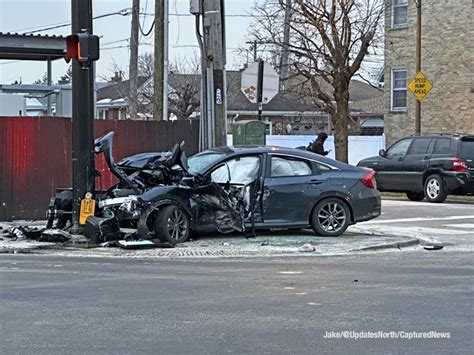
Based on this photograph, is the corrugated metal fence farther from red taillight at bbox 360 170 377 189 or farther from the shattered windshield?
red taillight at bbox 360 170 377 189

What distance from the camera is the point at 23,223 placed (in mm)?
14562

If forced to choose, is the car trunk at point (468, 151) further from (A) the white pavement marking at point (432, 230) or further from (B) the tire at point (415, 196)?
(A) the white pavement marking at point (432, 230)

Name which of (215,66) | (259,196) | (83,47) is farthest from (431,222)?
(83,47)

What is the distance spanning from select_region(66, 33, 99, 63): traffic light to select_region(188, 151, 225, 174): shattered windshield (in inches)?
90.3

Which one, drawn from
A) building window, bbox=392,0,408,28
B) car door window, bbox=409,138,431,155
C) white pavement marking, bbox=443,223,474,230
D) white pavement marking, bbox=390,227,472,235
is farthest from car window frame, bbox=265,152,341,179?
building window, bbox=392,0,408,28

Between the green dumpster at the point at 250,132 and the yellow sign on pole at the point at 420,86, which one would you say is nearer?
the green dumpster at the point at 250,132

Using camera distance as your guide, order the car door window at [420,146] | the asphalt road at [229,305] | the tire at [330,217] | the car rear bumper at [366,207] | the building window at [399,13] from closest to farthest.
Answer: the asphalt road at [229,305], the tire at [330,217], the car rear bumper at [366,207], the car door window at [420,146], the building window at [399,13]

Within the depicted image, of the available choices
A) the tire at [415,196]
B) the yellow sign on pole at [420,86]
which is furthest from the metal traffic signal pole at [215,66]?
the yellow sign on pole at [420,86]

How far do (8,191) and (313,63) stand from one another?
49.5 ft

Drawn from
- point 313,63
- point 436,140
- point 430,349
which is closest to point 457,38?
point 313,63

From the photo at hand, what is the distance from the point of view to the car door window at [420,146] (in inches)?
838

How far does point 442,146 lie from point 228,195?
10.3 metres

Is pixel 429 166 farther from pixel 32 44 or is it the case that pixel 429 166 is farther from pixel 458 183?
pixel 32 44

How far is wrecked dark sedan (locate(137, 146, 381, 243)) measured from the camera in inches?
471
